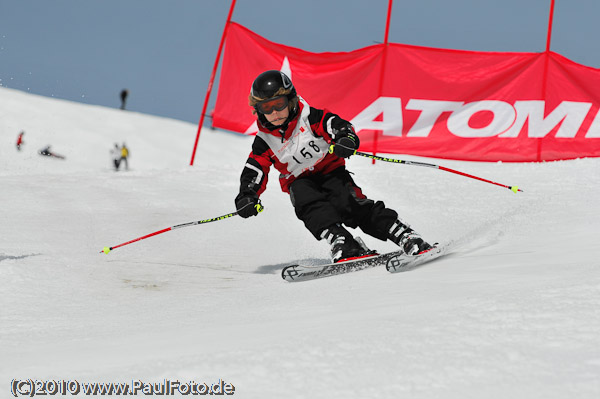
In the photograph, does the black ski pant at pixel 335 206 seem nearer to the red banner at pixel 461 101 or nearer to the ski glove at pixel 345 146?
the ski glove at pixel 345 146

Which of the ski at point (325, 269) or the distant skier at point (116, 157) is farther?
the distant skier at point (116, 157)

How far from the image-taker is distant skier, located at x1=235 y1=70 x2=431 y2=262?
404 cm

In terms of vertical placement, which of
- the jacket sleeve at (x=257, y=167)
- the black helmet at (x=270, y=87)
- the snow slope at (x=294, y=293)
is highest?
the black helmet at (x=270, y=87)

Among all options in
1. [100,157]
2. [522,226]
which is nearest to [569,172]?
[522,226]

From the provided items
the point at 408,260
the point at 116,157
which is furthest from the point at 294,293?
the point at 116,157

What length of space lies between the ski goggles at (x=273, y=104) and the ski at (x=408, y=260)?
121 cm

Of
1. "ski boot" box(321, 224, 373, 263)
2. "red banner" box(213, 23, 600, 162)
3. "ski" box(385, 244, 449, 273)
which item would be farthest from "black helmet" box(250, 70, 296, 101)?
"red banner" box(213, 23, 600, 162)

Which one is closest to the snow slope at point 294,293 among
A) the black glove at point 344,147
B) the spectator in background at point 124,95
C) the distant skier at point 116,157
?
the black glove at point 344,147

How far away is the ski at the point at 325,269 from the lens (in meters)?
3.82

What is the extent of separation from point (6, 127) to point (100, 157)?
3.65 meters

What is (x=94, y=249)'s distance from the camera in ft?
16.3

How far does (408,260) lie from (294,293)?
76 cm

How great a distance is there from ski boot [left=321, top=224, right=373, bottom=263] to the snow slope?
0.29 meters

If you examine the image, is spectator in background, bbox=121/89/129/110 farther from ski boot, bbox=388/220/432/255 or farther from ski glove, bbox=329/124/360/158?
ski boot, bbox=388/220/432/255
